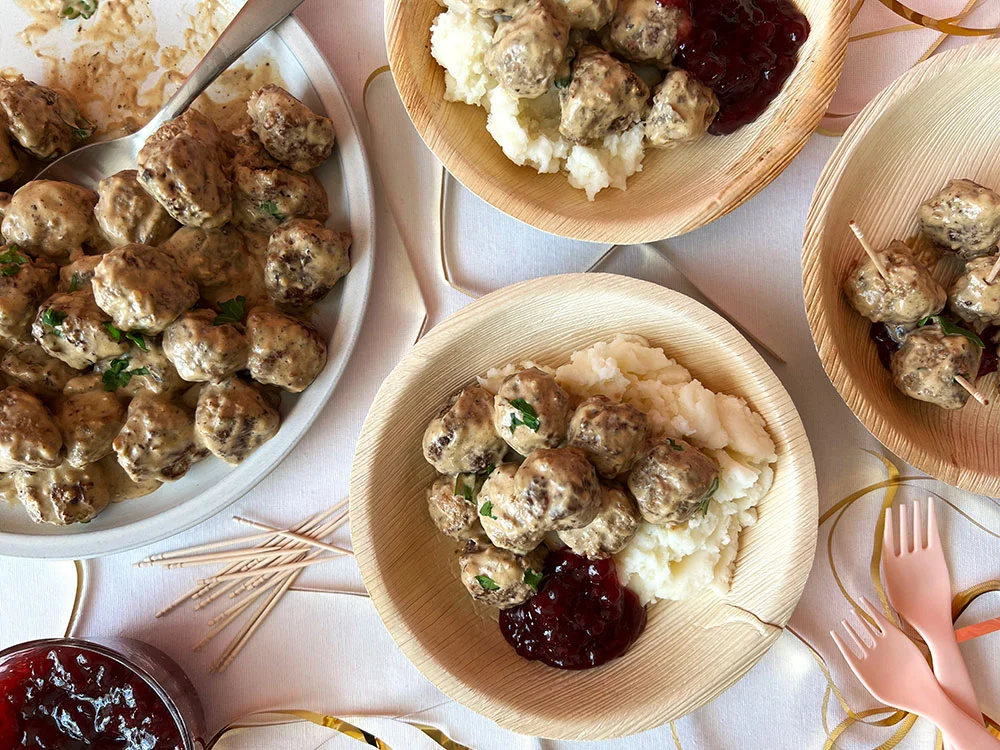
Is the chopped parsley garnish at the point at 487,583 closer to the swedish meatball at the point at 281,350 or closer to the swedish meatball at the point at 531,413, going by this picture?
the swedish meatball at the point at 531,413

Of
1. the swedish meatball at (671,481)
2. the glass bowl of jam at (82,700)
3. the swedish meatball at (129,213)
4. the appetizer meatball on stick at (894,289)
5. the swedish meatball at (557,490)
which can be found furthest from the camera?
the glass bowl of jam at (82,700)

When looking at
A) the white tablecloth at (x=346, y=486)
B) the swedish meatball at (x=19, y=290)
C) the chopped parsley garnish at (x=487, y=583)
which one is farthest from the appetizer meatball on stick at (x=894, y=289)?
the swedish meatball at (x=19, y=290)

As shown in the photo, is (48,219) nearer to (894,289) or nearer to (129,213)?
(129,213)

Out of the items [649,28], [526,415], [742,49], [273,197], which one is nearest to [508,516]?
[526,415]

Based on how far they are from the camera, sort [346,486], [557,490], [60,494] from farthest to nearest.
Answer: [346,486] → [60,494] → [557,490]

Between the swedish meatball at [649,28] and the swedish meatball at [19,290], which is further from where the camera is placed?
the swedish meatball at [19,290]

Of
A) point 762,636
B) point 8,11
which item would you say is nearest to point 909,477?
point 762,636

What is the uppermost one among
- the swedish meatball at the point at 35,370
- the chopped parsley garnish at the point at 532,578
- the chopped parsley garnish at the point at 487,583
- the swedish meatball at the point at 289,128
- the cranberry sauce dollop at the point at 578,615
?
the swedish meatball at the point at 289,128
